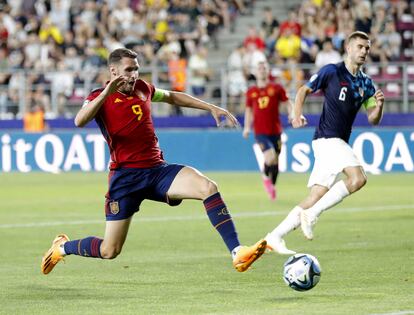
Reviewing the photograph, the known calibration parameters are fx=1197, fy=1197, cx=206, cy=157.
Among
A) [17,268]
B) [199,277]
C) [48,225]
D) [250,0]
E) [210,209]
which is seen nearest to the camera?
[210,209]

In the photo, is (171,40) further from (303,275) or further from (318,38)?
(303,275)

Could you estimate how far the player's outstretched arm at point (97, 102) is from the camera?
9703 millimetres

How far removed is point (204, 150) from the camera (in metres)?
28.7

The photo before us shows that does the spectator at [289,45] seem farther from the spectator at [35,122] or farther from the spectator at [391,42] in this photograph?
the spectator at [35,122]

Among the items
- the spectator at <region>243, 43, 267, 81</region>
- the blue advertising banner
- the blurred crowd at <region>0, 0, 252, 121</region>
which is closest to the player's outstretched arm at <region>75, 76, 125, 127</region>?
the blue advertising banner

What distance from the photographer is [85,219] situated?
57.3 feet

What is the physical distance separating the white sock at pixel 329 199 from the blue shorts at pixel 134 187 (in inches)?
74.2

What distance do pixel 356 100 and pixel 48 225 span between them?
5490mm

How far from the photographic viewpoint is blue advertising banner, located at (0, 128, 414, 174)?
86.5ft

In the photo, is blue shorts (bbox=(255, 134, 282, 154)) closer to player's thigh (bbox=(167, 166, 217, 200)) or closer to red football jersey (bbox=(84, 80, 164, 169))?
red football jersey (bbox=(84, 80, 164, 169))

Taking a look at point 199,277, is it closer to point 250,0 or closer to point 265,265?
point 265,265

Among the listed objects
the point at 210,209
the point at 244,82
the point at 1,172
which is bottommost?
the point at 1,172

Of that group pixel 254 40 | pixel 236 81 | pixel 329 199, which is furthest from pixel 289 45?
pixel 329 199

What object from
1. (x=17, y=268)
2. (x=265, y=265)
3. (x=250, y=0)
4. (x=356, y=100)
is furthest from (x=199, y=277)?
(x=250, y=0)
